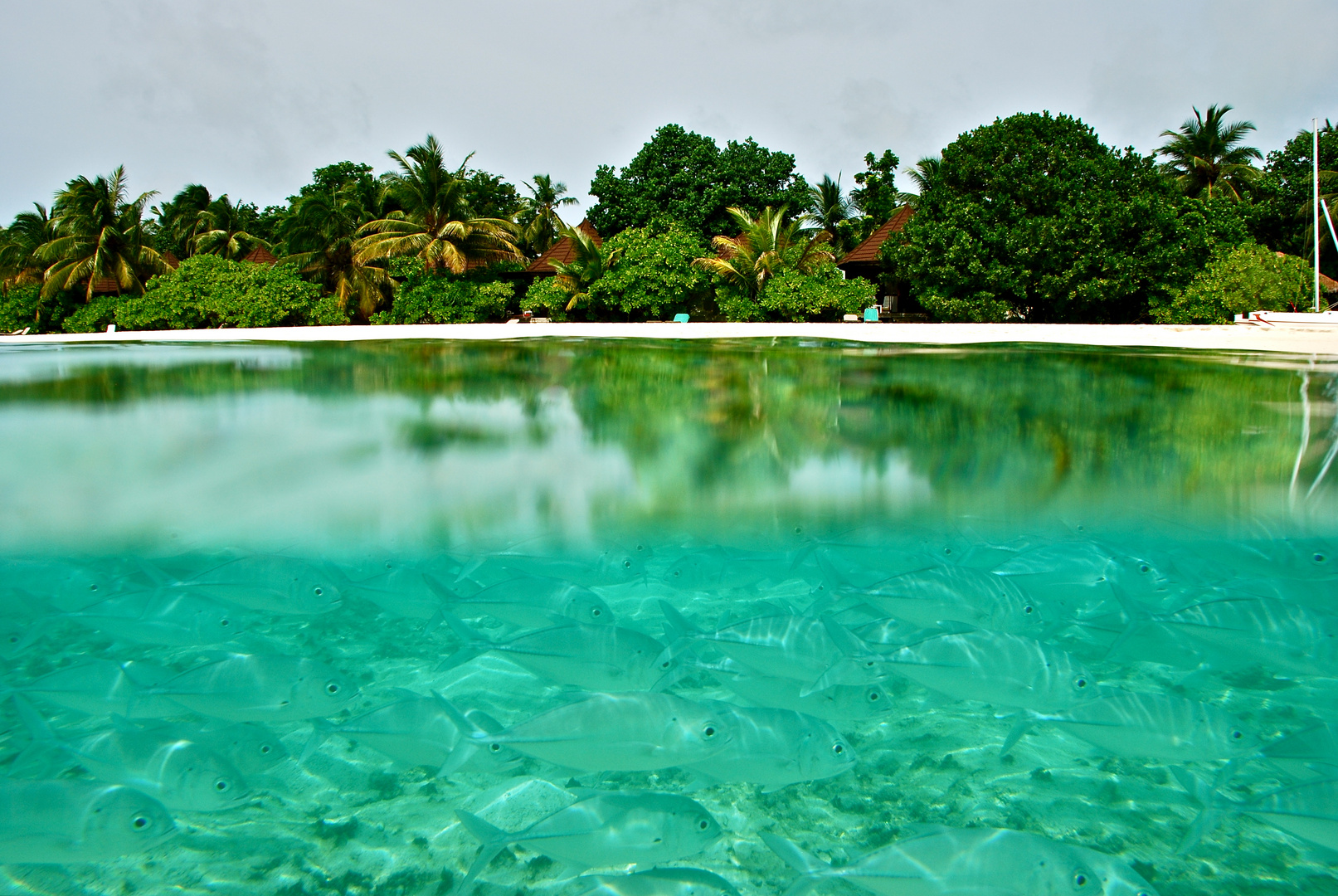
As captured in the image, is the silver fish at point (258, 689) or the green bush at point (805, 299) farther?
the green bush at point (805, 299)

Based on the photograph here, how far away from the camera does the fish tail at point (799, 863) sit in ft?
8.19

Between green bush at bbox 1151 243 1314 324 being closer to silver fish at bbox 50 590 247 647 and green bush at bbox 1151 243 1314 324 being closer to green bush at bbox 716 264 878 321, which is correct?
green bush at bbox 716 264 878 321

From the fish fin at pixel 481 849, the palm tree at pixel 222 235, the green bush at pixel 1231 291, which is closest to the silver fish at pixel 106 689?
the fish fin at pixel 481 849

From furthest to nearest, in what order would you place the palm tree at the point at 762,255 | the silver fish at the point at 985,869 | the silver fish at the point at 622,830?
the palm tree at the point at 762,255, the silver fish at the point at 622,830, the silver fish at the point at 985,869

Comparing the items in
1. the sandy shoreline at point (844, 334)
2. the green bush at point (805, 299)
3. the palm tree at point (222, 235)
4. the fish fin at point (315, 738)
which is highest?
the palm tree at point (222, 235)

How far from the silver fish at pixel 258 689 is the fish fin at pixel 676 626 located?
1.49 meters

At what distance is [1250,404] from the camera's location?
33.4 ft

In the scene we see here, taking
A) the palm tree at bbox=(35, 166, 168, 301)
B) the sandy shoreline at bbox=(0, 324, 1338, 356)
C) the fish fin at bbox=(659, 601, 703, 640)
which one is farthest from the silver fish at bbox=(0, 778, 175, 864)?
the palm tree at bbox=(35, 166, 168, 301)

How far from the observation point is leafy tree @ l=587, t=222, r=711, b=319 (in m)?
23.2

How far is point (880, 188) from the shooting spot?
2716cm

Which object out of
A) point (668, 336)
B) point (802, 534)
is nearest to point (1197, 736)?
point (802, 534)

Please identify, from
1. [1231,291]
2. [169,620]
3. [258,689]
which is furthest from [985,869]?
[1231,291]

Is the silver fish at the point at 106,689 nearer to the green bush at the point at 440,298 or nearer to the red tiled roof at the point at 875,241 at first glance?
the green bush at the point at 440,298

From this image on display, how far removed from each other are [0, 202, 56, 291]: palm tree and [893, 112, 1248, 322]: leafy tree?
2802 cm
